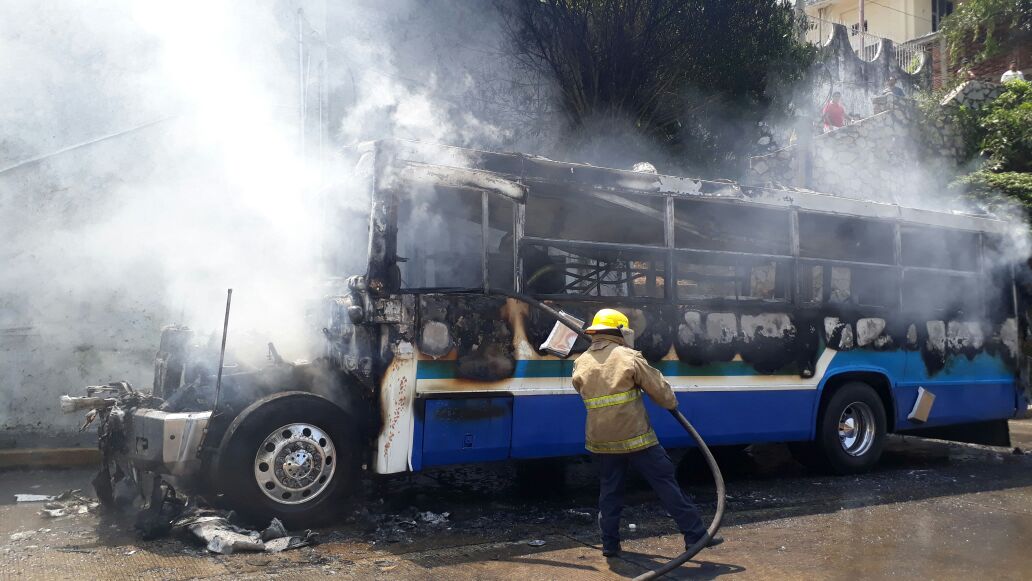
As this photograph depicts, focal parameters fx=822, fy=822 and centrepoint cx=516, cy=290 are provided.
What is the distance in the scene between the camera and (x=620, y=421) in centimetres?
464

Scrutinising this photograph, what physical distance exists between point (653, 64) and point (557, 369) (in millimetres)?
8473

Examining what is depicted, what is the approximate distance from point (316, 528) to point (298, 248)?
224 cm

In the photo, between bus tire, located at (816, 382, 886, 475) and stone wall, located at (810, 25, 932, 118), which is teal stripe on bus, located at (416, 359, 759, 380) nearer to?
bus tire, located at (816, 382, 886, 475)

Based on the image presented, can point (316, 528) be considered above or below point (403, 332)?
below

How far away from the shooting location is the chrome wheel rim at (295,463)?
5055mm

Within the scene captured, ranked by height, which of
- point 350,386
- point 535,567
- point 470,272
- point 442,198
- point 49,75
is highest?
point 49,75

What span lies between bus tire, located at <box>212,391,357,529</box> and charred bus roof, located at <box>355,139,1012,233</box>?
158cm

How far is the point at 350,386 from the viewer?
550 cm

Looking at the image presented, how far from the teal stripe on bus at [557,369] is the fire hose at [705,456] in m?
0.38

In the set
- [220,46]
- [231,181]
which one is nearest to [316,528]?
[231,181]

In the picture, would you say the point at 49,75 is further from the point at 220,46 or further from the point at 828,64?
the point at 828,64

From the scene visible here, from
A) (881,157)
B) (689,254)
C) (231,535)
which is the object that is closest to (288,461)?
(231,535)

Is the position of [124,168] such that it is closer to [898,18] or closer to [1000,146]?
[1000,146]

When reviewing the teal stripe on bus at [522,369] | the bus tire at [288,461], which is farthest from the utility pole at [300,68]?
the bus tire at [288,461]
